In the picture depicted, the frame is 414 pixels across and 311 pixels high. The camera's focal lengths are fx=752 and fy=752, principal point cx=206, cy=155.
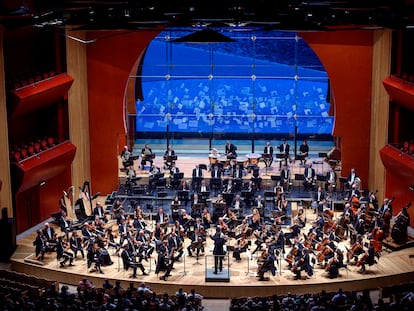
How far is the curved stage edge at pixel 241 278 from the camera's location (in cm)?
1741

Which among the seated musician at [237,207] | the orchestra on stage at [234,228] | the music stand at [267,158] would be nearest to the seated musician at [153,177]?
the orchestra on stage at [234,228]

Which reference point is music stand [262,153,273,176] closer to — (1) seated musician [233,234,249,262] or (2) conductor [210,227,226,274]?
(1) seated musician [233,234,249,262]

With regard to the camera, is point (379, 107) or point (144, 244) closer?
point (144, 244)

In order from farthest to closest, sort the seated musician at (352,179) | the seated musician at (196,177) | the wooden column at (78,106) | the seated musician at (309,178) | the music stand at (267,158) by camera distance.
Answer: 1. the music stand at (267,158)
2. the wooden column at (78,106)
3. the seated musician at (196,177)
4. the seated musician at (309,178)
5. the seated musician at (352,179)

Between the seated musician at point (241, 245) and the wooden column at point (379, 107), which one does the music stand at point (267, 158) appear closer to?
the wooden column at point (379, 107)

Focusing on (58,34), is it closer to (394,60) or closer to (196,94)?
(196,94)

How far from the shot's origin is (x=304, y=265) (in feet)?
57.0

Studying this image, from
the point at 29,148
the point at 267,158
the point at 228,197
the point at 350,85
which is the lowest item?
the point at 228,197

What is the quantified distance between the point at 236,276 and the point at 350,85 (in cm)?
851

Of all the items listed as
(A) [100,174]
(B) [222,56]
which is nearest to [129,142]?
(A) [100,174]

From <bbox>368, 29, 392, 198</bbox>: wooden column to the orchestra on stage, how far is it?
809 mm

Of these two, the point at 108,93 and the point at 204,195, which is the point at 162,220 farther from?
the point at 108,93

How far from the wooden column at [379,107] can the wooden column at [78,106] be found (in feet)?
Answer: 29.7

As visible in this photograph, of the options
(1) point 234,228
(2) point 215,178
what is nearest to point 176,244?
(1) point 234,228
